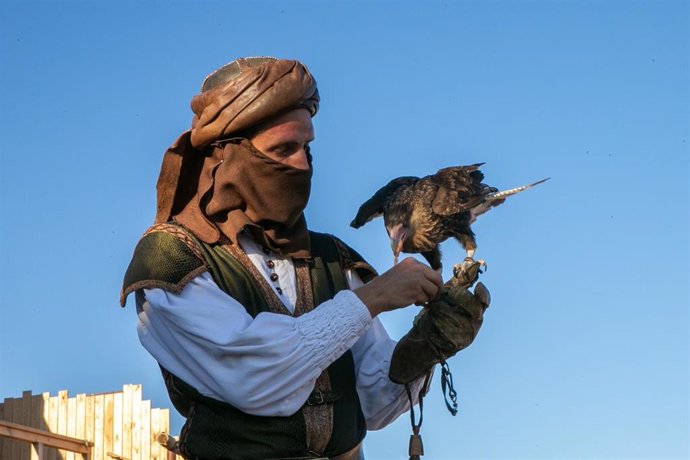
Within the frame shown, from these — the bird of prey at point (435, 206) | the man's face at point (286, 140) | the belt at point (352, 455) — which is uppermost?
the bird of prey at point (435, 206)

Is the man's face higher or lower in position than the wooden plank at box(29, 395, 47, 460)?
lower

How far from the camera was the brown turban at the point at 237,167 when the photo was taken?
126 inches

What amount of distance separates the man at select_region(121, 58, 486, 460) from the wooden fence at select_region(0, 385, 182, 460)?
6698mm

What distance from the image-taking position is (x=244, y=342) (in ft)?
9.69

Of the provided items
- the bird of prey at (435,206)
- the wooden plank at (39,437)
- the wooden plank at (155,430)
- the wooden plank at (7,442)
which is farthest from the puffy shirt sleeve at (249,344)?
the wooden plank at (7,442)

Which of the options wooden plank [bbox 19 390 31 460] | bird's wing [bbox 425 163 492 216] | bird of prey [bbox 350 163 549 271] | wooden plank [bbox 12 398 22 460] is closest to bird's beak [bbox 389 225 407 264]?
bird of prey [bbox 350 163 549 271]

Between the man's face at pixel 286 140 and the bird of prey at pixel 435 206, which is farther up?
the bird of prey at pixel 435 206

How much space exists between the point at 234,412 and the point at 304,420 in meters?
0.20

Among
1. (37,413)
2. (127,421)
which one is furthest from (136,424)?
(37,413)

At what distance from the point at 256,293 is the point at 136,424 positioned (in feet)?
24.3

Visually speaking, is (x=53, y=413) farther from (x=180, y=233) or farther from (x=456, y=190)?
(x=180, y=233)

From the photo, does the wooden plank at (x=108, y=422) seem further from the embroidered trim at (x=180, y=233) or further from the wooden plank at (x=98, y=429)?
the embroidered trim at (x=180, y=233)

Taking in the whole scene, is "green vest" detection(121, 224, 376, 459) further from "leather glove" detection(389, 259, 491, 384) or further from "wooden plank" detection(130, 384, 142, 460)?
"wooden plank" detection(130, 384, 142, 460)

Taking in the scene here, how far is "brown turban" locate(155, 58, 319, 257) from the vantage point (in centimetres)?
321
